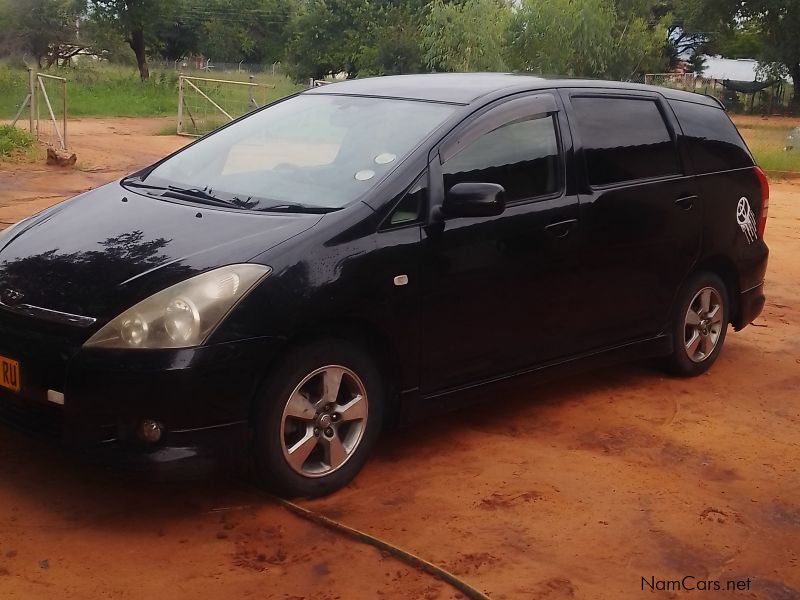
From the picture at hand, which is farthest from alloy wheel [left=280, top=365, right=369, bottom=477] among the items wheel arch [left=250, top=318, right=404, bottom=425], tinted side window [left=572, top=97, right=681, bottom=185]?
tinted side window [left=572, top=97, right=681, bottom=185]

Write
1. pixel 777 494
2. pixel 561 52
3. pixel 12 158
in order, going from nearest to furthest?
pixel 777 494, pixel 12 158, pixel 561 52

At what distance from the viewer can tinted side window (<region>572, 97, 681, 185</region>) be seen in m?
5.54

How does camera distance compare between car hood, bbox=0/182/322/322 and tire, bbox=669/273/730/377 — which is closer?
car hood, bbox=0/182/322/322

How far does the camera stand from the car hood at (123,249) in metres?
4.03

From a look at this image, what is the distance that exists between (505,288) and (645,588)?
165cm

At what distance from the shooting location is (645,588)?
3816mm

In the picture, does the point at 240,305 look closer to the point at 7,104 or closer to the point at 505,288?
the point at 505,288

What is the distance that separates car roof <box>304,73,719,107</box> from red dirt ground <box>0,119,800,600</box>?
1453 mm

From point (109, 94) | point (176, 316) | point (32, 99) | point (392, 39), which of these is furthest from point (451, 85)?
point (392, 39)

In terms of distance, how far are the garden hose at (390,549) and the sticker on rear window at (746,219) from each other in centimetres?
356

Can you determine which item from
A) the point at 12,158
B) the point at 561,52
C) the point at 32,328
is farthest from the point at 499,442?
the point at 561,52

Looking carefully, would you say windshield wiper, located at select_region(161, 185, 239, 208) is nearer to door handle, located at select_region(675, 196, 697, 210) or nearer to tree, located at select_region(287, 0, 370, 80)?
door handle, located at select_region(675, 196, 697, 210)

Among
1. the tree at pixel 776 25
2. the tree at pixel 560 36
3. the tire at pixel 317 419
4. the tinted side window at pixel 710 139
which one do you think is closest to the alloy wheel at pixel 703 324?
the tinted side window at pixel 710 139

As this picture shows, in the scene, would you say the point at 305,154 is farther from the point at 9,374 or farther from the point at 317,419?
the point at 9,374
